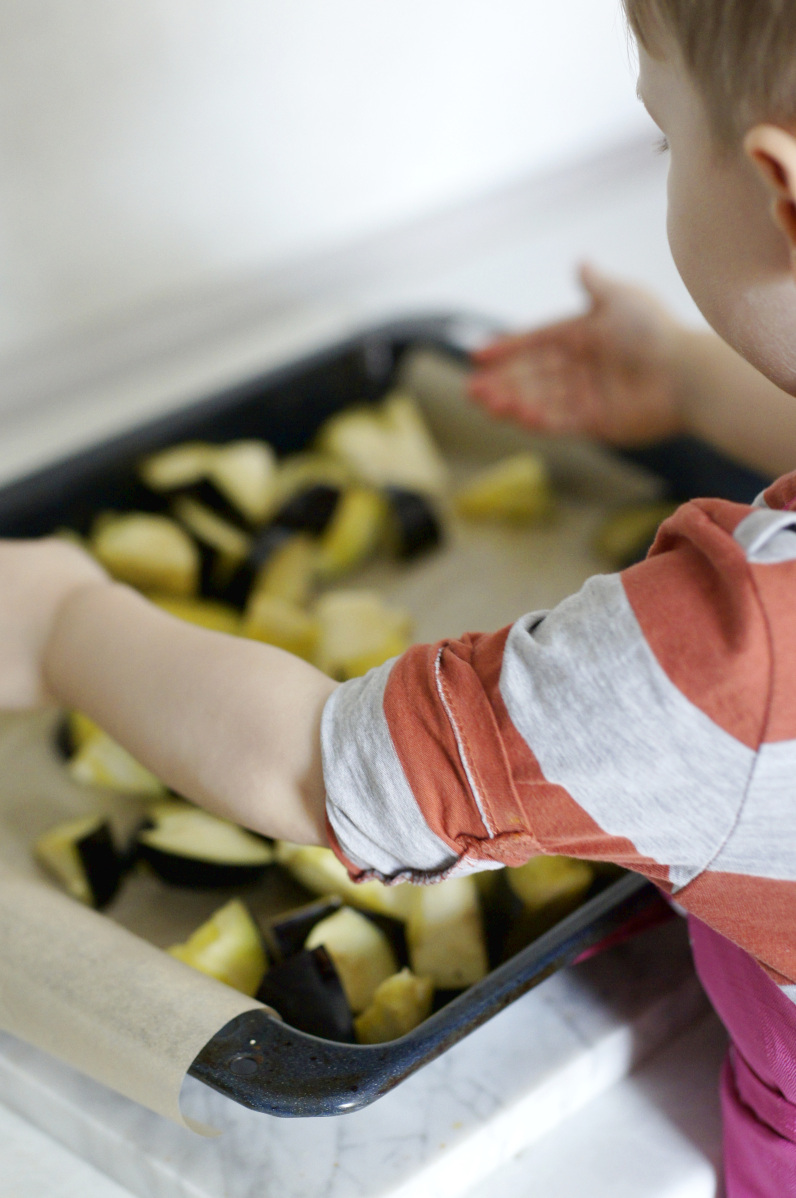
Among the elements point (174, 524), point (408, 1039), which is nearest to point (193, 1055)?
point (408, 1039)

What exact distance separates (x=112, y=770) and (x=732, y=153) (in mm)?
409

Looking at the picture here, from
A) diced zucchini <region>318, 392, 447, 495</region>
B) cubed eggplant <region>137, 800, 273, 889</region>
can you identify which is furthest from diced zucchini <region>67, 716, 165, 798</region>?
diced zucchini <region>318, 392, 447, 495</region>

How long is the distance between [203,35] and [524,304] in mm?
357

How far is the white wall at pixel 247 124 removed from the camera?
0.76 metres

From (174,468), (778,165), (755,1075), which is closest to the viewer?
(778,165)

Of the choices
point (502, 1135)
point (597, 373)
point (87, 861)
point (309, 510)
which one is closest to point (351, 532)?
point (309, 510)

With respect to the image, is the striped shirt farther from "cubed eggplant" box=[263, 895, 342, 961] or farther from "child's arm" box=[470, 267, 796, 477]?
"child's arm" box=[470, 267, 796, 477]

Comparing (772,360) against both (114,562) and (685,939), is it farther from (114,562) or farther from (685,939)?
(114,562)

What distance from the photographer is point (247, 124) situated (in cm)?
88

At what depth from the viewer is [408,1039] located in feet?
1.18

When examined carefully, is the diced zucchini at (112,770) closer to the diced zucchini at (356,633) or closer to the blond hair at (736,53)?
the diced zucchini at (356,633)

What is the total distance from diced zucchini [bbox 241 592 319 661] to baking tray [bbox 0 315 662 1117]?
0.28 feet

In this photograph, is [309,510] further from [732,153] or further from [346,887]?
[732,153]

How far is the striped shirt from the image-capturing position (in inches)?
11.6
